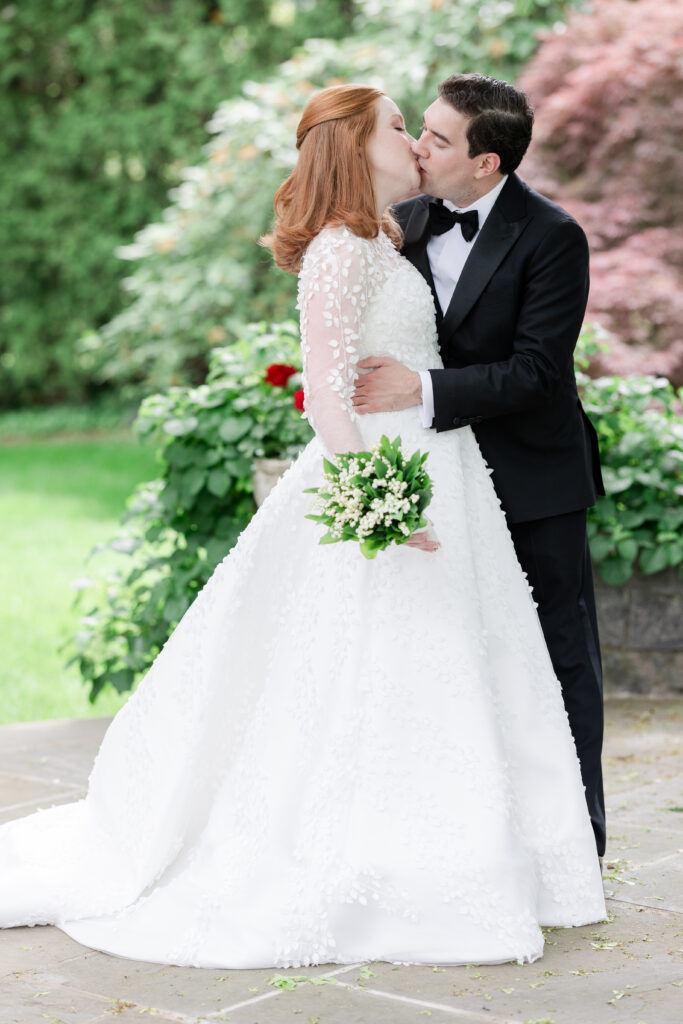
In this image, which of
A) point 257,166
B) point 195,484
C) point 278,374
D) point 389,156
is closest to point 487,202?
point 389,156

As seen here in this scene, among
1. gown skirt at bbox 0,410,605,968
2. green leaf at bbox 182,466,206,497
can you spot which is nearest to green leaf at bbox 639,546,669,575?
green leaf at bbox 182,466,206,497

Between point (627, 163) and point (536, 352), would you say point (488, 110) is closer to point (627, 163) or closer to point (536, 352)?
point (536, 352)

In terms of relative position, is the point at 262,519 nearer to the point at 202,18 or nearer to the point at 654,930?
the point at 654,930

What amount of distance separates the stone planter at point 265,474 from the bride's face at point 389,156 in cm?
174

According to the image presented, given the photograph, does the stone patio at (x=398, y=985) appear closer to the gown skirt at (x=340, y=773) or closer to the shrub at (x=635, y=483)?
the gown skirt at (x=340, y=773)

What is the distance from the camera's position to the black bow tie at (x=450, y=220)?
3354mm

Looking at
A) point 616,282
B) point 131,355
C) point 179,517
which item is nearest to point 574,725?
point 179,517

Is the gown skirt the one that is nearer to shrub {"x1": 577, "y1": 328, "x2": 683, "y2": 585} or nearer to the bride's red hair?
the bride's red hair

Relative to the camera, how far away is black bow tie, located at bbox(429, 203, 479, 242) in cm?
335

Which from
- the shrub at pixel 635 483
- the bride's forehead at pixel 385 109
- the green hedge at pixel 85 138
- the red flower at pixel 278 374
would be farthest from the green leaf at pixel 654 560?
the green hedge at pixel 85 138

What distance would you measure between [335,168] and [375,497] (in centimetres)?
83

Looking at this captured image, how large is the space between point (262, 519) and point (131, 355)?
394 inches

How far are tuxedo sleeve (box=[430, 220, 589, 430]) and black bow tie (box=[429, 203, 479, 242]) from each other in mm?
196

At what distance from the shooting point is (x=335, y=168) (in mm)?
3164
